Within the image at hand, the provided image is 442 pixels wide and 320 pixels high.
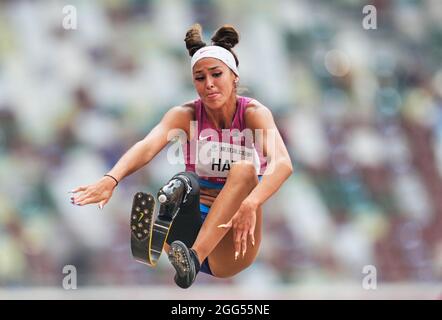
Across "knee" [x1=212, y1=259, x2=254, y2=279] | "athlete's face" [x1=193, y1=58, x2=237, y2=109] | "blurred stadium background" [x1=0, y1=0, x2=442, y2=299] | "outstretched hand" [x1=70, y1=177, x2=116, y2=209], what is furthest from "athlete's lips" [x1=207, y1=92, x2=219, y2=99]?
"blurred stadium background" [x1=0, y1=0, x2=442, y2=299]

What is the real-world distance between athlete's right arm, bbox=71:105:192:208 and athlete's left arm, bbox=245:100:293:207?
31 cm

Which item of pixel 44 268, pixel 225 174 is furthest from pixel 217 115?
pixel 44 268

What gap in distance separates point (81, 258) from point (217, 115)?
1.82 metres

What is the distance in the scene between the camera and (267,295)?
488 centimetres

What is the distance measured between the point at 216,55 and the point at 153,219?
0.78 metres

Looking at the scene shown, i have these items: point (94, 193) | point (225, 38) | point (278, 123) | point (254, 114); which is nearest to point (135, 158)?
point (94, 193)

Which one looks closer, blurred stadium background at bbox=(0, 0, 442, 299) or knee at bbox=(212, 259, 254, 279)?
knee at bbox=(212, 259, 254, 279)

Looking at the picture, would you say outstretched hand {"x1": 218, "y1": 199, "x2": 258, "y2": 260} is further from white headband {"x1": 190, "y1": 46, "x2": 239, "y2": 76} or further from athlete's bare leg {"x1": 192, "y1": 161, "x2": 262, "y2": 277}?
white headband {"x1": 190, "y1": 46, "x2": 239, "y2": 76}

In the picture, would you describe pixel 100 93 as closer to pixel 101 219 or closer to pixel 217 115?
pixel 101 219

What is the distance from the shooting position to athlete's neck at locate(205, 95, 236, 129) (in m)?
3.57

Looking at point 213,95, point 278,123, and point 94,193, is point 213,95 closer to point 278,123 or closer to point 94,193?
point 94,193

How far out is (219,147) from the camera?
356 centimetres

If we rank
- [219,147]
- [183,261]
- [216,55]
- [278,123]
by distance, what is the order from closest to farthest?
1. [183,261]
2. [216,55]
3. [219,147]
4. [278,123]

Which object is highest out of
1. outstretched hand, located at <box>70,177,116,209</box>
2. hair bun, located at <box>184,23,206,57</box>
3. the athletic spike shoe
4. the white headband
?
hair bun, located at <box>184,23,206,57</box>
